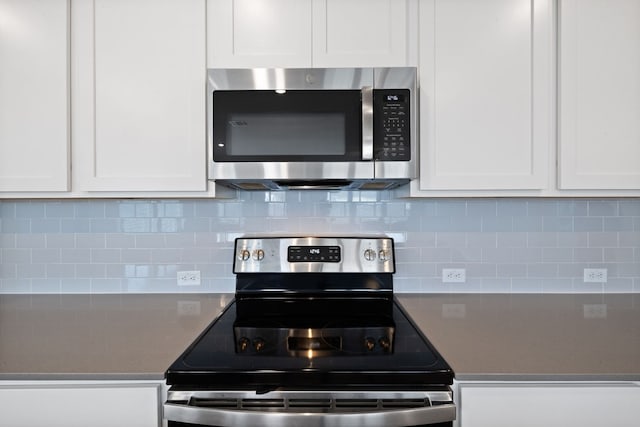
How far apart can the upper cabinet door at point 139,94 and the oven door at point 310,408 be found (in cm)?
76

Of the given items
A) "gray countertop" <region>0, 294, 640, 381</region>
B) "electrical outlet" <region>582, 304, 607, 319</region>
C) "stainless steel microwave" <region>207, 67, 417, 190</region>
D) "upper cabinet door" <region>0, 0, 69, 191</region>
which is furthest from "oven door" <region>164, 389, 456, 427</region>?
"upper cabinet door" <region>0, 0, 69, 191</region>

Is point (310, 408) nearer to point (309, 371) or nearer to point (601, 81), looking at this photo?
point (309, 371)

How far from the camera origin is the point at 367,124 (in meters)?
1.46

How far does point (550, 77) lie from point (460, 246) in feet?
2.51

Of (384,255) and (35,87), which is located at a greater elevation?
(35,87)

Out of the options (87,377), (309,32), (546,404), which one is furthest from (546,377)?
(309,32)

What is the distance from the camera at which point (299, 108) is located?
148cm

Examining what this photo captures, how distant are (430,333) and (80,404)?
101cm

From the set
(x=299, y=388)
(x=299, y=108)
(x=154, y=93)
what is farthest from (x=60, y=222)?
(x=299, y=388)

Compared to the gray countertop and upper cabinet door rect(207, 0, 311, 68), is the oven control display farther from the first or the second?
upper cabinet door rect(207, 0, 311, 68)

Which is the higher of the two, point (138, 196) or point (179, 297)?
point (138, 196)

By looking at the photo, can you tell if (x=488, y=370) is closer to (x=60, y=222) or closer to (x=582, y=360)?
(x=582, y=360)

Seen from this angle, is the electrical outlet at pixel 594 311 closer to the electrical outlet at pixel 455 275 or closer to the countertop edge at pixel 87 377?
the electrical outlet at pixel 455 275

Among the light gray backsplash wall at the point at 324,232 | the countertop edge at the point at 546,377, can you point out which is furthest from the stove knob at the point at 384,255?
the countertop edge at the point at 546,377
